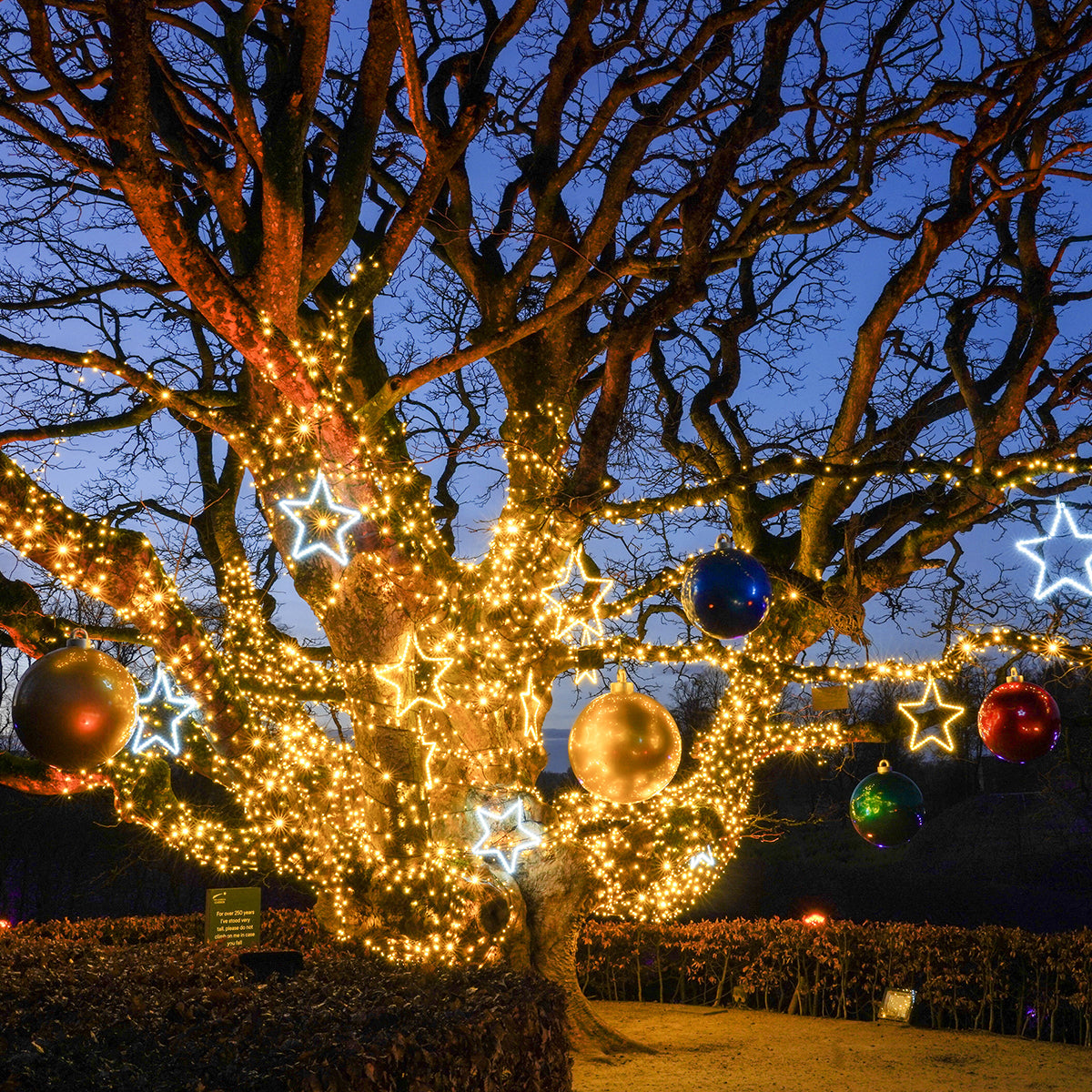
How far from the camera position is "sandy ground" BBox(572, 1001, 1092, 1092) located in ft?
22.4

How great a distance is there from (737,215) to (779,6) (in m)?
2.06

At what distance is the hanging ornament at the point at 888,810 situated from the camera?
5629 mm

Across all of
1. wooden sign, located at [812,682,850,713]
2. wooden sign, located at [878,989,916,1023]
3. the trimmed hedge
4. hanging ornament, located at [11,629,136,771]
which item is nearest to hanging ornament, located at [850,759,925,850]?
wooden sign, located at [812,682,850,713]

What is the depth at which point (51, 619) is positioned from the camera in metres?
6.90

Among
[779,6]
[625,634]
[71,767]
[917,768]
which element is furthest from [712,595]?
Result: [917,768]

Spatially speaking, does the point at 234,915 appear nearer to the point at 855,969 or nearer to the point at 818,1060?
the point at 818,1060

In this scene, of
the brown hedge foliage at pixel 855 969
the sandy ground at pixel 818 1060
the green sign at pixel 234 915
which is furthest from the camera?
the brown hedge foliage at pixel 855 969

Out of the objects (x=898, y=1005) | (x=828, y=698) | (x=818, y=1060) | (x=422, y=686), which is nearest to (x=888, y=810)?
(x=828, y=698)

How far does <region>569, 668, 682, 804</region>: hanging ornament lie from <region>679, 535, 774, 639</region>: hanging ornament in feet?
1.83

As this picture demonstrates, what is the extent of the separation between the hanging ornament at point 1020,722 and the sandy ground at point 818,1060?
10.1 ft

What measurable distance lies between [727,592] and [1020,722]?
2119mm

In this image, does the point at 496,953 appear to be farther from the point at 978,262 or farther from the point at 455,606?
the point at 978,262

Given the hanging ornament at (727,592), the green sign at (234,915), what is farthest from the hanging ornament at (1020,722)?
the green sign at (234,915)

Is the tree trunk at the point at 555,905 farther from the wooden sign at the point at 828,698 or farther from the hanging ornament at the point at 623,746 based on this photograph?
the hanging ornament at the point at 623,746
